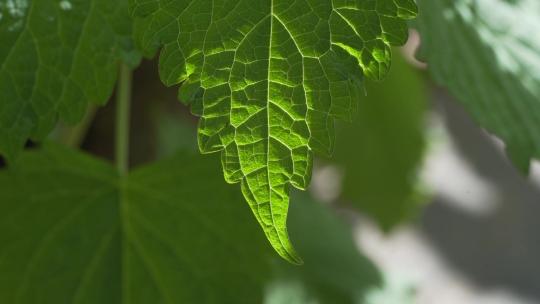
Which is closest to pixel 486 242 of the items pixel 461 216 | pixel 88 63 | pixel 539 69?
pixel 461 216

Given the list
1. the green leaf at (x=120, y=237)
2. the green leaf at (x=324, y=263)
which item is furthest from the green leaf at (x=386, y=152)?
the green leaf at (x=120, y=237)

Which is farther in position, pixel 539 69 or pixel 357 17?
pixel 539 69

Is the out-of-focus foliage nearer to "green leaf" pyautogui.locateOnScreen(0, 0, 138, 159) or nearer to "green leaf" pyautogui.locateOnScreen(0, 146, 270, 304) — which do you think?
"green leaf" pyautogui.locateOnScreen(0, 146, 270, 304)

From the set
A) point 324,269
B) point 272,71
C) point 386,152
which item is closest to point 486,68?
point 272,71

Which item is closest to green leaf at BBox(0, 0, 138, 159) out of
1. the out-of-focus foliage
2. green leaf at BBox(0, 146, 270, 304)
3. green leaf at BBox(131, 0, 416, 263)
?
green leaf at BBox(131, 0, 416, 263)

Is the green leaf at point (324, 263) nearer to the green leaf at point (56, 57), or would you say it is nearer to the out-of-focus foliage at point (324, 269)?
the out-of-focus foliage at point (324, 269)

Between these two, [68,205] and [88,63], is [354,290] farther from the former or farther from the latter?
[88,63]
